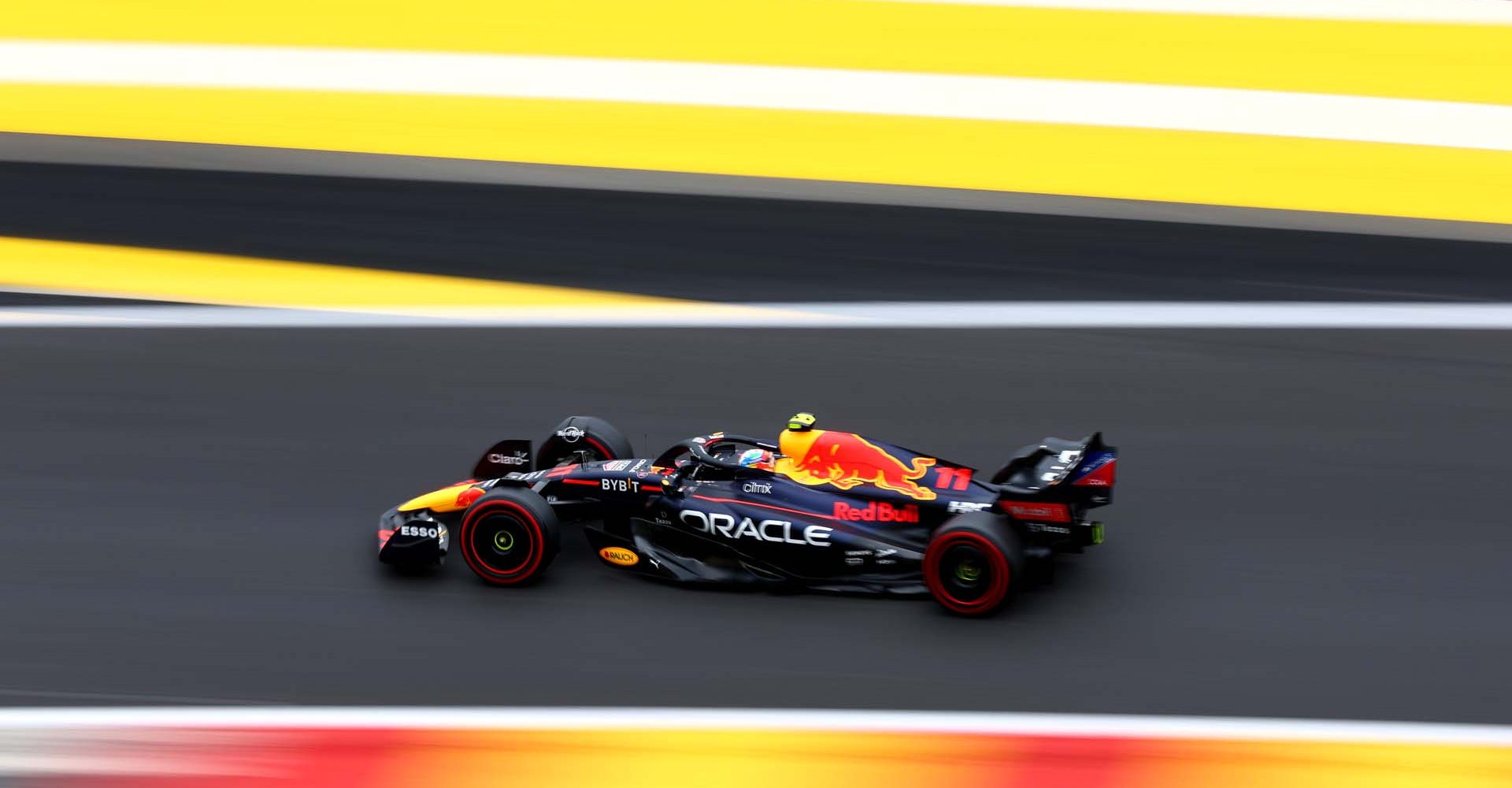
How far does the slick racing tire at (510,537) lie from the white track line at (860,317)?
3670 millimetres

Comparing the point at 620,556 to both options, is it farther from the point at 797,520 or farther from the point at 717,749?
the point at 717,749

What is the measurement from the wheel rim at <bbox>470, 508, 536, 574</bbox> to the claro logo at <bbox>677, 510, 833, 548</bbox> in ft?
2.56

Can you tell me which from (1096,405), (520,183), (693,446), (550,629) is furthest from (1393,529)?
(520,183)

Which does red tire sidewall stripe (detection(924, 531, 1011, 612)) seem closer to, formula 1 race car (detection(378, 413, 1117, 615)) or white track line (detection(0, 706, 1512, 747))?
formula 1 race car (detection(378, 413, 1117, 615))

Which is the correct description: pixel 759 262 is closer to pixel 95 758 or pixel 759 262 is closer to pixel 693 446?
pixel 693 446

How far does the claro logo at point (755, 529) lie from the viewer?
8.22m

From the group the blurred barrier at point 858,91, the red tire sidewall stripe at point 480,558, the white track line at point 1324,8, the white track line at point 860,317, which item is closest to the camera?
the red tire sidewall stripe at point 480,558

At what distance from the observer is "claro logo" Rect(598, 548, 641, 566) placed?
27.7 ft

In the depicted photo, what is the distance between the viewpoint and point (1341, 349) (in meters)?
11.5

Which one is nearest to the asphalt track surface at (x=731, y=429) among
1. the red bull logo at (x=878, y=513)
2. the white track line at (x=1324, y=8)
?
the red bull logo at (x=878, y=513)

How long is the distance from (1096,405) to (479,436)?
388 centimetres

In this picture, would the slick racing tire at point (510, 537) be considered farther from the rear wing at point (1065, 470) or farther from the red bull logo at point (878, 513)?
the rear wing at point (1065, 470)

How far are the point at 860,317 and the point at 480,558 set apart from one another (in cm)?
442

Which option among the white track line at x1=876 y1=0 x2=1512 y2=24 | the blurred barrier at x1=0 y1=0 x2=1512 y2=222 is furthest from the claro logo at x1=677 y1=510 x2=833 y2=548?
the white track line at x1=876 y1=0 x2=1512 y2=24
